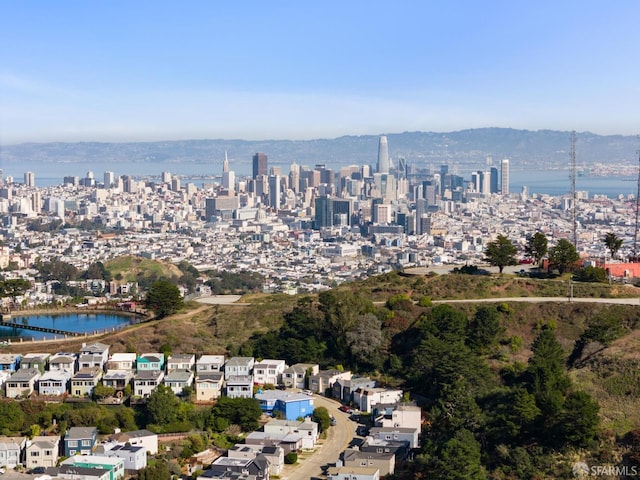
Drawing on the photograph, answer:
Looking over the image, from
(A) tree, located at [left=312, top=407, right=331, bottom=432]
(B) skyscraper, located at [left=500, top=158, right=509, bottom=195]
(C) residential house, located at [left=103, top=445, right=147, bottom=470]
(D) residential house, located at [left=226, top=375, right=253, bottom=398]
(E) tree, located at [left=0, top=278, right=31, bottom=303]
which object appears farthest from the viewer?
(B) skyscraper, located at [left=500, top=158, right=509, bottom=195]

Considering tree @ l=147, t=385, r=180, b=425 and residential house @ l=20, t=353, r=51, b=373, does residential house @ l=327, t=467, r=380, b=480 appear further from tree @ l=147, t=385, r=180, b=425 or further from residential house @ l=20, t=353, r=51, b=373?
residential house @ l=20, t=353, r=51, b=373

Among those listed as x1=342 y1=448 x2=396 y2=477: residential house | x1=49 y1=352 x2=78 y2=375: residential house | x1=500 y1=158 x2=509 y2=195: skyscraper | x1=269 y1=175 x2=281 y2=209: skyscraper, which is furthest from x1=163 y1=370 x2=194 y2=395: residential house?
x1=500 y1=158 x2=509 y2=195: skyscraper

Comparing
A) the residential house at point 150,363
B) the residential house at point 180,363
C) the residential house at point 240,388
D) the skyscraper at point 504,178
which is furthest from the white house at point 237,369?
the skyscraper at point 504,178

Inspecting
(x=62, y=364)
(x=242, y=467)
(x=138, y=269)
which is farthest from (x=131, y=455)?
(x=138, y=269)

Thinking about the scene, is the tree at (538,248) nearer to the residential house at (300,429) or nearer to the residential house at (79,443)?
the residential house at (300,429)

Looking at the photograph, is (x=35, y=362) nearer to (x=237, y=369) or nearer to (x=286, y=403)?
(x=237, y=369)

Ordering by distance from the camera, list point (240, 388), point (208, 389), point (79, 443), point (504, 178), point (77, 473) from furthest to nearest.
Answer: point (504, 178) → point (208, 389) → point (240, 388) → point (79, 443) → point (77, 473)

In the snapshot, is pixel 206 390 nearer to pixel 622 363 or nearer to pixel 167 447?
pixel 167 447
